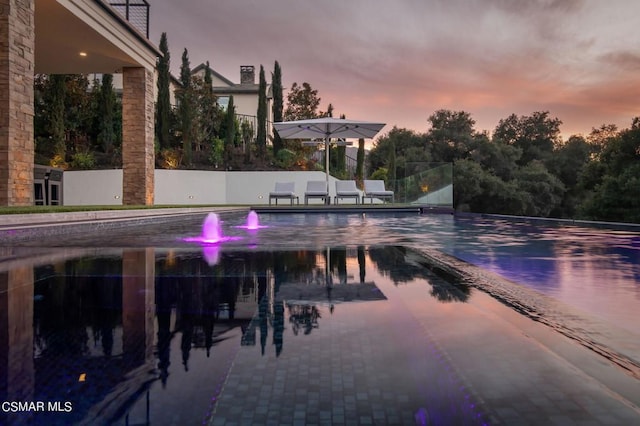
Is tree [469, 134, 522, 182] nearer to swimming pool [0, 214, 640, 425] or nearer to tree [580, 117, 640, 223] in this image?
tree [580, 117, 640, 223]

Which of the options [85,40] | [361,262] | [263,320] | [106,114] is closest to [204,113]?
[106,114]

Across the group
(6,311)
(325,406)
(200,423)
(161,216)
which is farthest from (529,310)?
(161,216)

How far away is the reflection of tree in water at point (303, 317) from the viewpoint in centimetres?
203

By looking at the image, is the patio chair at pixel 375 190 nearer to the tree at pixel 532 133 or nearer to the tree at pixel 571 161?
the tree at pixel 571 161

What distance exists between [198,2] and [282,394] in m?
21.4

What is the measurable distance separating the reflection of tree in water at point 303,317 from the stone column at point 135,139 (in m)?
14.0

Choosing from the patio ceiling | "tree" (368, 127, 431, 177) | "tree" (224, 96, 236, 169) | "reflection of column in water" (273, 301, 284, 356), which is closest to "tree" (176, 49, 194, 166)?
"tree" (224, 96, 236, 169)

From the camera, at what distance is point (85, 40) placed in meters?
12.2

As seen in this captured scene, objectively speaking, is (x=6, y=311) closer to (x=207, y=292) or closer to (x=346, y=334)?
(x=207, y=292)

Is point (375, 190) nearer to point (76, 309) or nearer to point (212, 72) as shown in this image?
point (76, 309)

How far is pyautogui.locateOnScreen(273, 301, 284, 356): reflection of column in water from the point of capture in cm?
179

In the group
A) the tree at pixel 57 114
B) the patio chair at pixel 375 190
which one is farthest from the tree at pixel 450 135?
the tree at pixel 57 114

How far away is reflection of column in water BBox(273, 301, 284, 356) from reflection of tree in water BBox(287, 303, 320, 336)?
49mm

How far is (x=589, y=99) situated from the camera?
1073 inches
